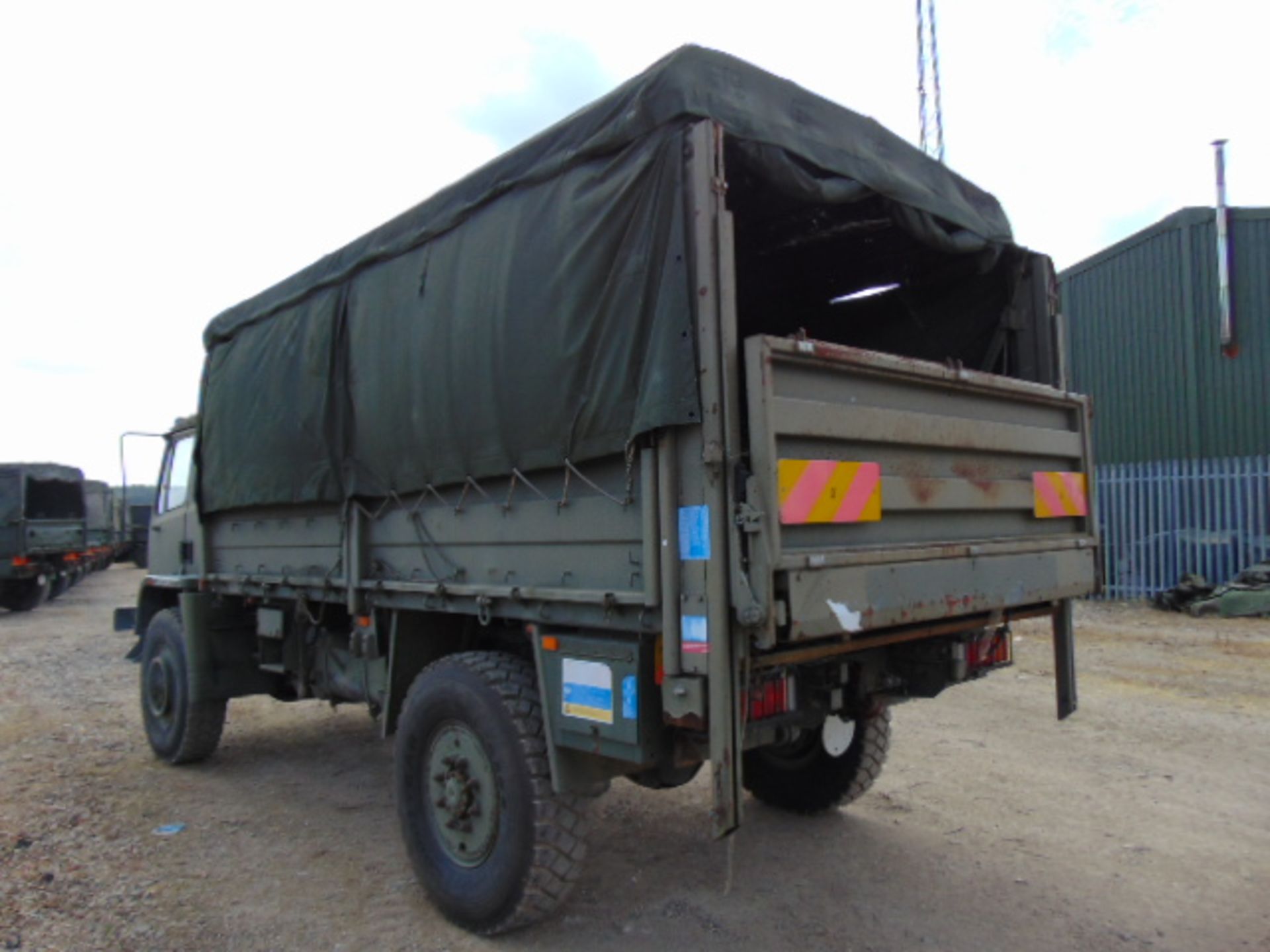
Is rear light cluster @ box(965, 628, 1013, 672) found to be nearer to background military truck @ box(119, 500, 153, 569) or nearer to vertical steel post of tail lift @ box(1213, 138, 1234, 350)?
vertical steel post of tail lift @ box(1213, 138, 1234, 350)

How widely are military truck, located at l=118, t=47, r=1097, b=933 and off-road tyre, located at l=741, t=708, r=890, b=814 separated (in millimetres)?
20

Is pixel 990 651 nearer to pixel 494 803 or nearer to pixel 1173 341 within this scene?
pixel 494 803

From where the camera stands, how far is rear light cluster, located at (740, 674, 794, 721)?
329 centimetres

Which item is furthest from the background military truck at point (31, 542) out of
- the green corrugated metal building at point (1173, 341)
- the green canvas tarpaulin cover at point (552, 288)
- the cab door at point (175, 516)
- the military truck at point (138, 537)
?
the green corrugated metal building at point (1173, 341)

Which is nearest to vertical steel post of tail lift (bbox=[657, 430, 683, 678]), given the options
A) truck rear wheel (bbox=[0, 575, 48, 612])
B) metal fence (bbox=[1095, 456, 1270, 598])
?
metal fence (bbox=[1095, 456, 1270, 598])

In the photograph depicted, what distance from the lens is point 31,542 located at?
17.8m

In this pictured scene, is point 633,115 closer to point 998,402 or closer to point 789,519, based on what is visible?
point 789,519

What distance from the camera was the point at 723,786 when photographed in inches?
114

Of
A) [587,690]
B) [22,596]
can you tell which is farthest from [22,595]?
[587,690]

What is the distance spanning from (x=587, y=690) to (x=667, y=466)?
90cm

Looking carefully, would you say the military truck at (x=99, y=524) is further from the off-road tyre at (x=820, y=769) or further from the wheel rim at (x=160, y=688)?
the off-road tyre at (x=820, y=769)

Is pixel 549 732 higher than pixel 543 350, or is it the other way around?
pixel 543 350

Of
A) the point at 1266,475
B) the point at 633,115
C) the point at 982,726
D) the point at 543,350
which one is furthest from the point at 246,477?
the point at 1266,475

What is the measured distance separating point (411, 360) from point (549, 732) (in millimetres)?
1944
